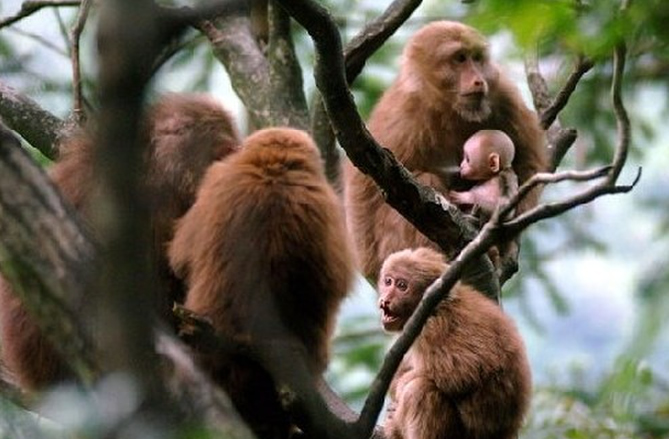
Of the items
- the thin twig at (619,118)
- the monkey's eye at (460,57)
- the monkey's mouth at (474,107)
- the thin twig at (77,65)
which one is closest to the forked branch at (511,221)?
the thin twig at (619,118)

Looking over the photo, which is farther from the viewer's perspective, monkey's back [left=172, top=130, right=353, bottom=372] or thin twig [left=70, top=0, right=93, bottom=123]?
thin twig [left=70, top=0, right=93, bottom=123]

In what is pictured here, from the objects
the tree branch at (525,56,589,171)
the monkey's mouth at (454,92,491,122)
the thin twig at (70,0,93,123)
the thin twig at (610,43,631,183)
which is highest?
the thin twig at (610,43,631,183)

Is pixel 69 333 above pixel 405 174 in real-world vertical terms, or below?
above

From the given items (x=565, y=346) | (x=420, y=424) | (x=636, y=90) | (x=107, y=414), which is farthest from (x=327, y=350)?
(x=565, y=346)

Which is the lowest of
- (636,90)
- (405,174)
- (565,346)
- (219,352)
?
(565,346)

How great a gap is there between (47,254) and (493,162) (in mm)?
4498

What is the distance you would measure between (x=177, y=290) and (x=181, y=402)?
2.59 m

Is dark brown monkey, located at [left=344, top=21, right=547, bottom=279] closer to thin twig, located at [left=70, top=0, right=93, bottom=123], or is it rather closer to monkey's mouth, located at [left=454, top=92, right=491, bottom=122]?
→ monkey's mouth, located at [left=454, top=92, right=491, bottom=122]

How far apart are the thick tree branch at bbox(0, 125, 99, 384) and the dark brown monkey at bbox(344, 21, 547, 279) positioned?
446 cm

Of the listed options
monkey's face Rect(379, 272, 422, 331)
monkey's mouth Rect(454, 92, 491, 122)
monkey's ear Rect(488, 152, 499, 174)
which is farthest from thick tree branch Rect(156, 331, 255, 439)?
monkey's mouth Rect(454, 92, 491, 122)

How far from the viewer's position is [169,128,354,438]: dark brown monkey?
444 centimetres

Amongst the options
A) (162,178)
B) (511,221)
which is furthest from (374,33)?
(511,221)

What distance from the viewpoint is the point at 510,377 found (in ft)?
16.5

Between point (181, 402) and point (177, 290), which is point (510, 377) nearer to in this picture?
point (177, 290)
